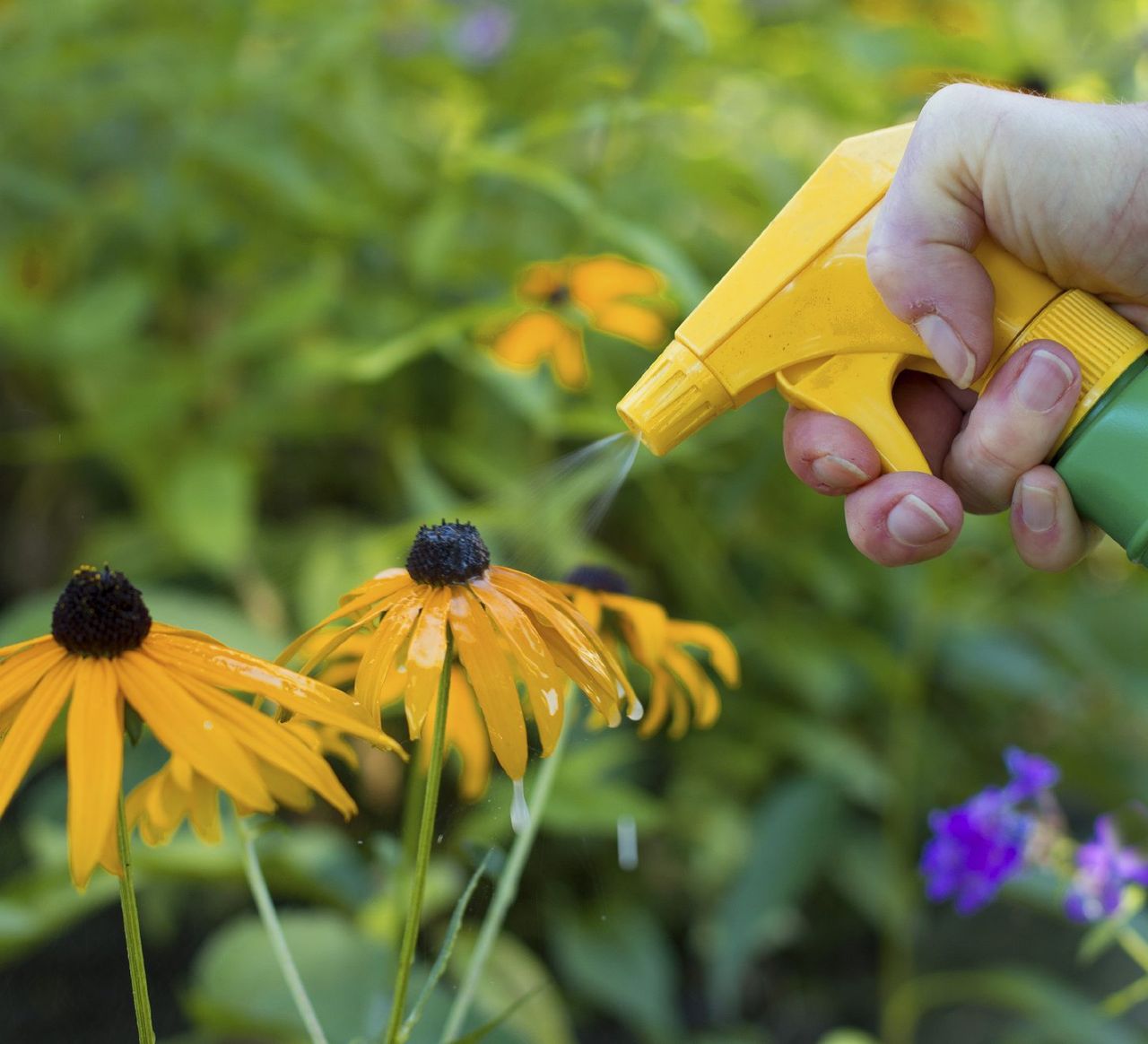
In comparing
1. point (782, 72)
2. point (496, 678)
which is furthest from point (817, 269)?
point (782, 72)

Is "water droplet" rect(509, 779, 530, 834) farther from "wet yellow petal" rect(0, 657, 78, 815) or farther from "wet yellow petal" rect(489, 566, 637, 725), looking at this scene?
"wet yellow petal" rect(0, 657, 78, 815)

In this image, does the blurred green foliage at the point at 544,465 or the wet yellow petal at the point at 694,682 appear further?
the blurred green foliage at the point at 544,465

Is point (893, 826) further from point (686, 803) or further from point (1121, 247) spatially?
point (1121, 247)

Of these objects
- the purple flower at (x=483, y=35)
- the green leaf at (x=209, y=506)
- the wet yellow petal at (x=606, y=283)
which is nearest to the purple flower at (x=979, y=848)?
the wet yellow petal at (x=606, y=283)

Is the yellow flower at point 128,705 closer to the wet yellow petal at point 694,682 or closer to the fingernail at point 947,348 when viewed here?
the wet yellow petal at point 694,682

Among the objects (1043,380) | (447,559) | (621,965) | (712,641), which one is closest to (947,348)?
(1043,380)

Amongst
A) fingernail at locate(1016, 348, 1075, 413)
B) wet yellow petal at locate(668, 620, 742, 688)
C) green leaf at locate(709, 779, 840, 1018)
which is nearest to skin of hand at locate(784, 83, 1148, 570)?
fingernail at locate(1016, 348, 1075, 413)
